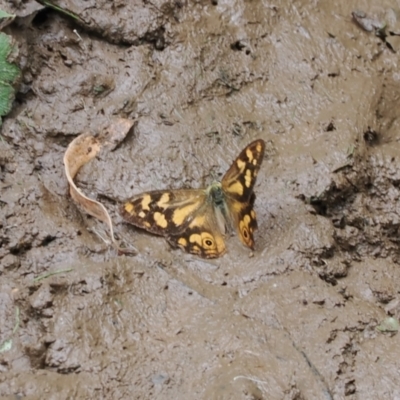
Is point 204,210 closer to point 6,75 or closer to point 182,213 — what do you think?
Answer: point 182,213

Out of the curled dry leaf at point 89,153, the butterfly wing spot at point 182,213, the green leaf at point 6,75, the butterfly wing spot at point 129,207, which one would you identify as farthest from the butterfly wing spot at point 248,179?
the green leaf at point 6,75

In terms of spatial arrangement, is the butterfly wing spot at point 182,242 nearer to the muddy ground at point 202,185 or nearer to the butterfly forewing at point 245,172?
the muddy ground at point 202,185

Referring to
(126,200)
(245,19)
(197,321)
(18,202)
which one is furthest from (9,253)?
(245,19)

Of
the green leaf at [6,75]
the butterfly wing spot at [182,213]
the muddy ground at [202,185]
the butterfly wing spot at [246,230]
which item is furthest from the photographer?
the green leaf at [6,75]

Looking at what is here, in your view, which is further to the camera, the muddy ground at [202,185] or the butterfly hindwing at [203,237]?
the butterfly hindwing at [203,237]

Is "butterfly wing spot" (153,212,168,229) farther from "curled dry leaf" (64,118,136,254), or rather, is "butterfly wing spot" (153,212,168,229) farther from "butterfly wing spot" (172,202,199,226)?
"curled dry leaf" (64,118,136,254)

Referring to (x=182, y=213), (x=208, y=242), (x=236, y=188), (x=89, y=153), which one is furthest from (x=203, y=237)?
(x=89, y=153)

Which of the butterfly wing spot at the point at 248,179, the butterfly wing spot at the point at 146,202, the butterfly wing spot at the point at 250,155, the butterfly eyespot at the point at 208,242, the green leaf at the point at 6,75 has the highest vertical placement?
the green leaf at the point at 6,75
